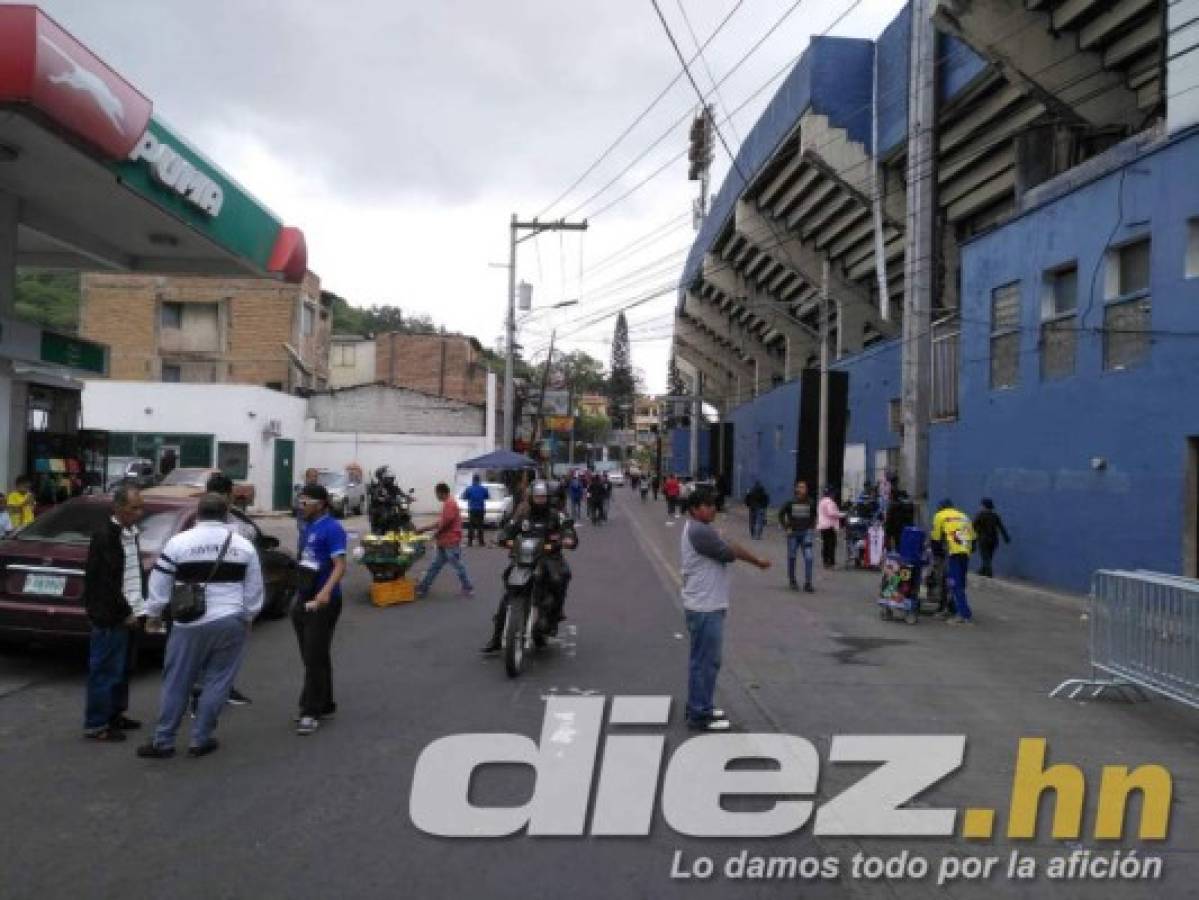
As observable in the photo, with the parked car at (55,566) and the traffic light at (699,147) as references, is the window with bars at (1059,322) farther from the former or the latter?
the traffic light at (699,147)

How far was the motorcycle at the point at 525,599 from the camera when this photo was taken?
8.75 m

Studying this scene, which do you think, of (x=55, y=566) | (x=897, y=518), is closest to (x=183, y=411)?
(x=897, y=518)

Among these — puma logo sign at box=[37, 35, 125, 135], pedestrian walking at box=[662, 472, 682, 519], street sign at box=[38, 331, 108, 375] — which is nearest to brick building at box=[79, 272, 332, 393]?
pedestrian walking at box=[662, 472, 682, 519]

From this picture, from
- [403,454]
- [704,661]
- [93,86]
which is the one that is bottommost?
[704,661]

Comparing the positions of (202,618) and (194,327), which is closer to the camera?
(202,618)

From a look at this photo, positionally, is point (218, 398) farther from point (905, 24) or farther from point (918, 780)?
point (918, 780)

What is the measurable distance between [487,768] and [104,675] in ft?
8.24

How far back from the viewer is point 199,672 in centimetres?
652

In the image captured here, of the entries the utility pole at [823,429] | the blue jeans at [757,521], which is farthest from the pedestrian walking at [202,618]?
the utility pole at [823,429]

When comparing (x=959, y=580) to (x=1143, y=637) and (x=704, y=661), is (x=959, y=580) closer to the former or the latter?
(x=1143, y=637)

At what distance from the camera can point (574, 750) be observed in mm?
6590

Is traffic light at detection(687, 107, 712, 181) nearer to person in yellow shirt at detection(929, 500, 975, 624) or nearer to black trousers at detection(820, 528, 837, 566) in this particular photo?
black trousers at detection(820, 528, 837, 566)

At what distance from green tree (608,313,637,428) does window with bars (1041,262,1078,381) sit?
121719mm

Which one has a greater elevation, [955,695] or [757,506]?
[757,506]
